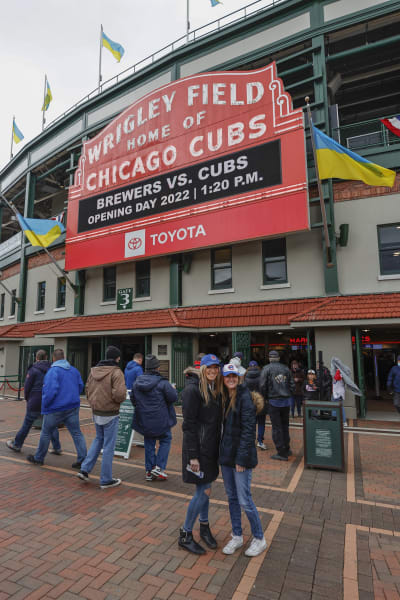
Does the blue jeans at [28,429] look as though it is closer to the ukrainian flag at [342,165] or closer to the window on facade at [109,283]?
the ukrainian flag at [342,165]

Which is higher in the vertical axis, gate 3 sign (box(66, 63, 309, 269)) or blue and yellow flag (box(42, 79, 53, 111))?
blue and yellow flag (box(42, 79, 53, 111))

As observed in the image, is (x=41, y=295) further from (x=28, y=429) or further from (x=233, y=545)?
(x=233, y=545)

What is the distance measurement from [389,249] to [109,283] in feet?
40.2

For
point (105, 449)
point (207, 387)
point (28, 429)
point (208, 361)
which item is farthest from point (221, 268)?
point (207, 387)

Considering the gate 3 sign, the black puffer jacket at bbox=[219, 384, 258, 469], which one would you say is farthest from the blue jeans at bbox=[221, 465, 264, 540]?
the gate 3 sign

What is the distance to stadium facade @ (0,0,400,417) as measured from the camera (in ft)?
38.1

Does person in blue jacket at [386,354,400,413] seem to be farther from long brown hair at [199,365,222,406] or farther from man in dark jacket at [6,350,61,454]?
man in dark jacket at [6,350,61,454]

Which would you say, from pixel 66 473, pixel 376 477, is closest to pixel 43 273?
pixel 66 473

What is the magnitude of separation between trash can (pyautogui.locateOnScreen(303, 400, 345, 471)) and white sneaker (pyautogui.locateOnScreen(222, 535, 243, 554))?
2.99 meters

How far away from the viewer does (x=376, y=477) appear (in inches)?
225

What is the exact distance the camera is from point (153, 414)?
17.7 feet

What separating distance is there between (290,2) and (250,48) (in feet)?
6.60

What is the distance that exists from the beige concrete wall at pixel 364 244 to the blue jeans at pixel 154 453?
8.59 m

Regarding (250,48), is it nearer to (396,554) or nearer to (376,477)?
(376,477)
